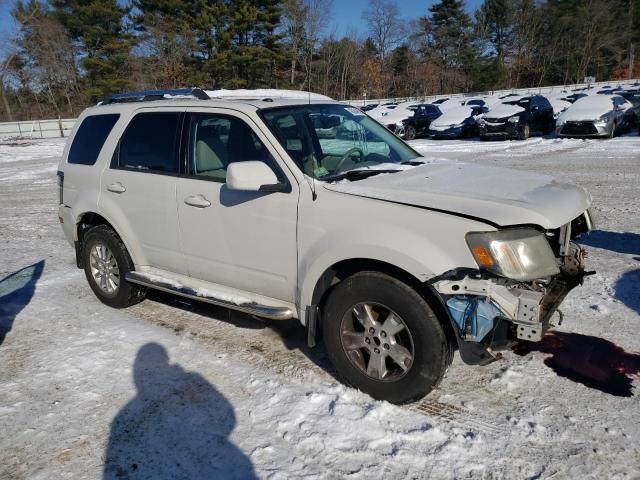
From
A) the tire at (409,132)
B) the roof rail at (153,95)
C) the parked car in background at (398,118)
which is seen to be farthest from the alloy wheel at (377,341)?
the tire at (409,132)

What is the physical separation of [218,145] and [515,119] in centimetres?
1809

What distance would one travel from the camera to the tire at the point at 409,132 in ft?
76.5

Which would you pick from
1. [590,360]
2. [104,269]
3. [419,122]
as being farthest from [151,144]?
[419,122]

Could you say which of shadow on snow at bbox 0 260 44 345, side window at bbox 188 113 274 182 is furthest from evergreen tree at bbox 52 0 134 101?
side window at bbox 188 113 274 182

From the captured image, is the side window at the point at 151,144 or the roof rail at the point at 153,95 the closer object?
the side window at the point at 151,144

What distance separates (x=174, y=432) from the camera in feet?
10.5

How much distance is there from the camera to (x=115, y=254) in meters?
4.97

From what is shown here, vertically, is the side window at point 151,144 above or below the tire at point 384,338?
above

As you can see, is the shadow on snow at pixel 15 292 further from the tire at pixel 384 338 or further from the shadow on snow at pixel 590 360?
the shadow on snow at pixel 590 360

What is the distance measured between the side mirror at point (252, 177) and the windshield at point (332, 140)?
235mm

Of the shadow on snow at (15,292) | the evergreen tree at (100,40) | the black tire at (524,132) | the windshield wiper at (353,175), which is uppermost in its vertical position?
the evergreen tree at (100,40)

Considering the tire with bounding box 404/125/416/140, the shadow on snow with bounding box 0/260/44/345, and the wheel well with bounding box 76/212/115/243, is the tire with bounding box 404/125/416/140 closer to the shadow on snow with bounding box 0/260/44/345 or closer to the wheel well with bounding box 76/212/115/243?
the shadow on snow with bounding box 0/260/44/345

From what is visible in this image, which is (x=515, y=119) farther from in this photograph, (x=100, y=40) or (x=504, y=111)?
(x=100, y=40)

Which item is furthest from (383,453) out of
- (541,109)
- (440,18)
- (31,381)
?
(440,18)
